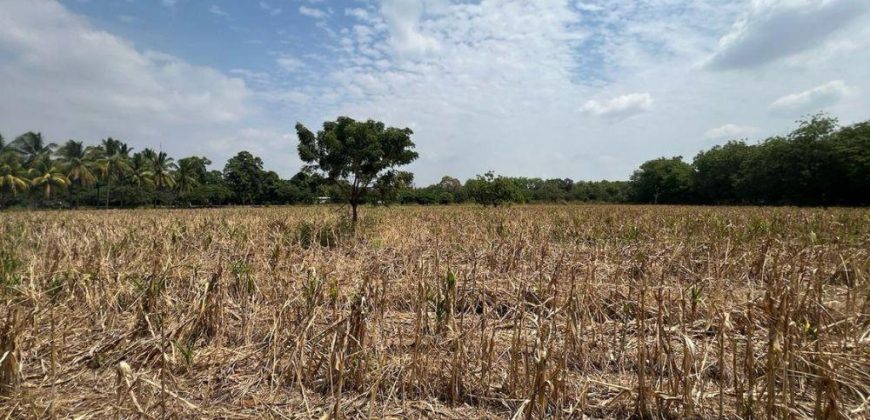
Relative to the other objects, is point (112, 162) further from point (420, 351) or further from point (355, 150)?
point (420, 351)

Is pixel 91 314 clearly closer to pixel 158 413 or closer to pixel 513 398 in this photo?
pixel 158 413

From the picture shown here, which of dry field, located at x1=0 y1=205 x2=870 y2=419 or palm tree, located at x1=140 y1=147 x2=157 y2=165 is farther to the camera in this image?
palm tree, located at x1=140 y1=147 x2=157 y2=165

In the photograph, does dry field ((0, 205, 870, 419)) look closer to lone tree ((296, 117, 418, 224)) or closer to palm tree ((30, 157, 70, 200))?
lone tree ((296, 117, 418, 224))

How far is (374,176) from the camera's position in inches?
489

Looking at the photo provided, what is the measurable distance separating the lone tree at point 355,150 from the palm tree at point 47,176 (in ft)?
185

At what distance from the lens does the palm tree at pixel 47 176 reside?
48.3 metres

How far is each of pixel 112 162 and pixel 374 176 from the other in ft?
200

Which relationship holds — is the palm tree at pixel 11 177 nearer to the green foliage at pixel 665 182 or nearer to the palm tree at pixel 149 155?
the palm tree at pixel 149 155

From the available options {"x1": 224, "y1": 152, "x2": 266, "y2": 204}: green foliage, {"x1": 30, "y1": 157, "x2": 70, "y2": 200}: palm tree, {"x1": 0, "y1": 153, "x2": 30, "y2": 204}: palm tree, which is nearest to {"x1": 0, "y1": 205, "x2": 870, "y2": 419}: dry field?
{"x1": 0, "y1": 153, "x2": 30, "y2": 204}: palm tree

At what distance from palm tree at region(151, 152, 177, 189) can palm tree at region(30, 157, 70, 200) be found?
1029 cm

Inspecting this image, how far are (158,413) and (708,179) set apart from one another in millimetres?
69757


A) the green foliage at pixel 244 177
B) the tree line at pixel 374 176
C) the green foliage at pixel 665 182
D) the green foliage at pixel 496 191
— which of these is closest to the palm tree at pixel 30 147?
the tree line at pixel 374 176

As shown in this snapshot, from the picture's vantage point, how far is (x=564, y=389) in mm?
2572

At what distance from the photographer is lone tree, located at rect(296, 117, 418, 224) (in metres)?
11.6
